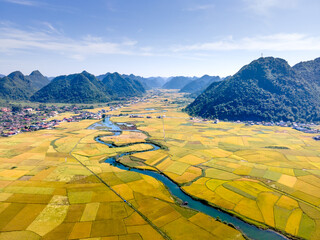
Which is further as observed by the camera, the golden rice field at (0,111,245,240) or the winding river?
the winding river

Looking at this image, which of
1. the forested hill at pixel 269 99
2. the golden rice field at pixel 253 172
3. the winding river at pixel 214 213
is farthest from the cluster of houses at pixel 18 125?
the forested hill at pixel 269 99

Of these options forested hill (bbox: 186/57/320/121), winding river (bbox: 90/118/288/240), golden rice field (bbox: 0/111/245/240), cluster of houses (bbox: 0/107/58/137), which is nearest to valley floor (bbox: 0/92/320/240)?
golden rice field (bbox: 0/111/245/240)

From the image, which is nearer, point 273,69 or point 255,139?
point 255,139

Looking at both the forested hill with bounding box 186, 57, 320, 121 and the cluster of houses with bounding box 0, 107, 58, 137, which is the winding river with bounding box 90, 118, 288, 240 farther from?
the forested hill with bounding box 186, 57, 320, 121

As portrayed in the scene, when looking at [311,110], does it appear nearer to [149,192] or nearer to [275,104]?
[275,104]

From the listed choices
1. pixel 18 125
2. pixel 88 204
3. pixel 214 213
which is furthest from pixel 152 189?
pixel 18 125

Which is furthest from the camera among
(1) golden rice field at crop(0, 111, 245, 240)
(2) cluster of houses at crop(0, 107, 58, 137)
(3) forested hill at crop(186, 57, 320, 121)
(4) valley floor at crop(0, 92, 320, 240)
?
(3) forested hill at crop(186, 57, 320, 121)

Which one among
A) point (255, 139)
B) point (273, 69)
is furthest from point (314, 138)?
point (273, 69)
